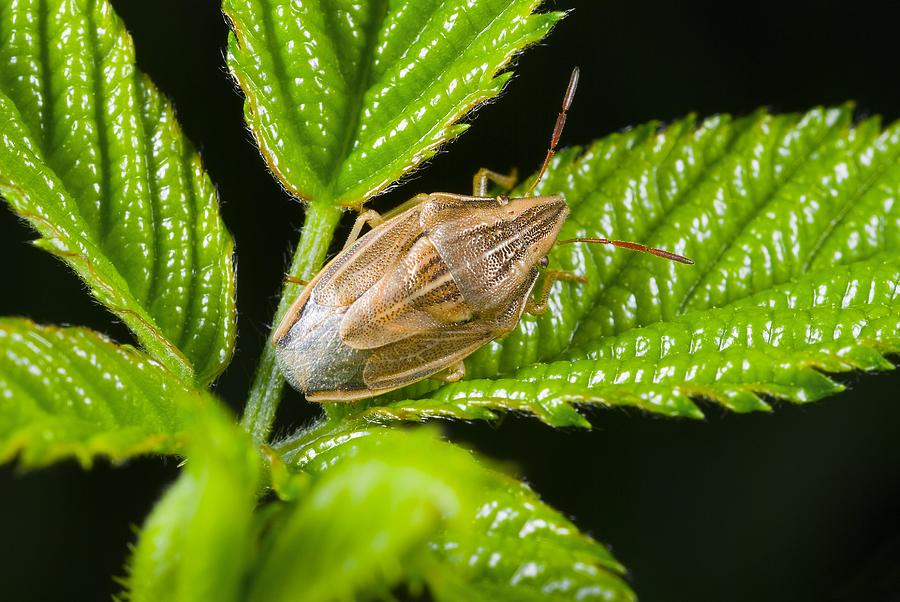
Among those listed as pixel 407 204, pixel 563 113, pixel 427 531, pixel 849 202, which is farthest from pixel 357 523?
pixel 563 113

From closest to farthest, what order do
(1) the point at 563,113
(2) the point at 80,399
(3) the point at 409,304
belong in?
(2) the point at 80,399
(3) the point at 409,304
(1) the point at 563,113

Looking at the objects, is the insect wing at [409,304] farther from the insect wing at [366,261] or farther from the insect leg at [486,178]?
the insect leg at [486,178]

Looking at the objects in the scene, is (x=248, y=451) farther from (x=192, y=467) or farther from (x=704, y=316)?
(x=704, y=316)

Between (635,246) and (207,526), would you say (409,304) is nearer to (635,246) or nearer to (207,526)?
(635,246)

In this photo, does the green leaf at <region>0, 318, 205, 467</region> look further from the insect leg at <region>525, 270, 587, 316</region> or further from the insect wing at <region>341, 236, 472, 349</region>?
the insect leg at <region>525, 270, 587, 316</region>

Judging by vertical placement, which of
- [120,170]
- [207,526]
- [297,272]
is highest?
[120,170]

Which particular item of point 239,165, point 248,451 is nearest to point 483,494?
point 248,451

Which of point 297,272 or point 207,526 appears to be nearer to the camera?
point 207,526
